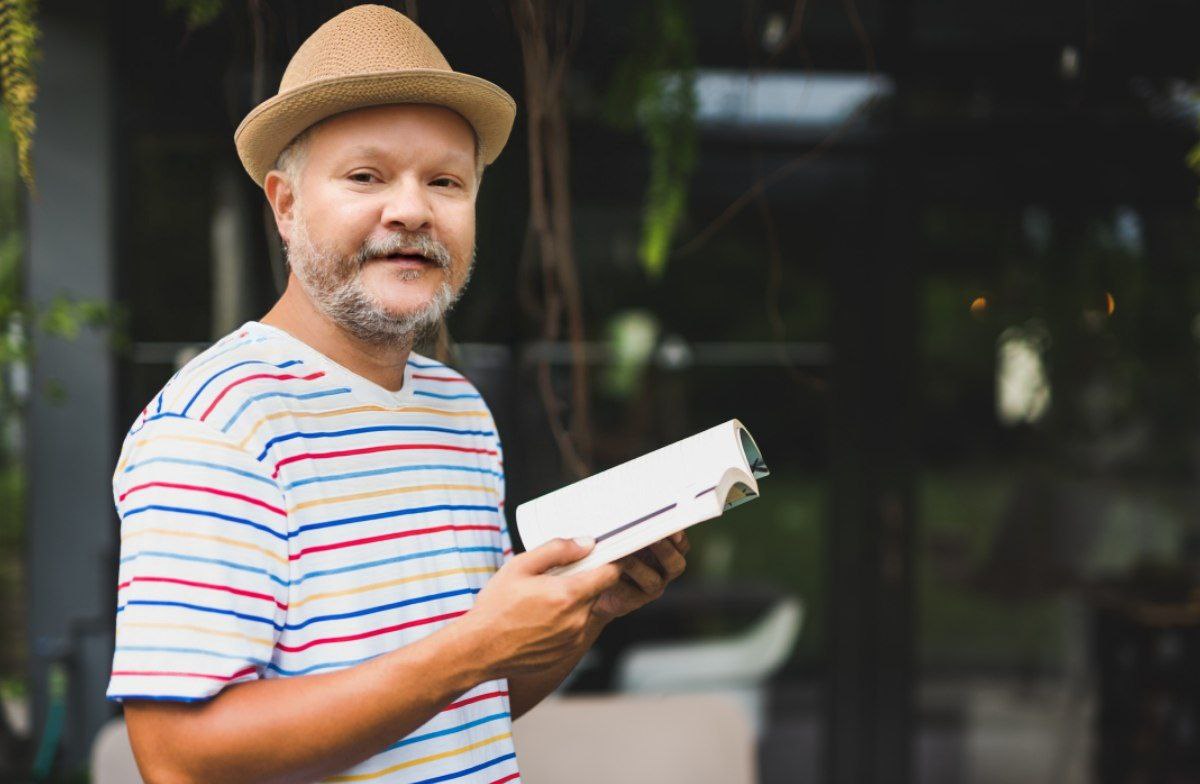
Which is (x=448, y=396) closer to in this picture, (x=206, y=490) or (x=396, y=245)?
(x=396, y=245)

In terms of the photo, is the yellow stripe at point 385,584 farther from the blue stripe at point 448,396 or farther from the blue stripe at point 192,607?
the blue stripe at point 448,396

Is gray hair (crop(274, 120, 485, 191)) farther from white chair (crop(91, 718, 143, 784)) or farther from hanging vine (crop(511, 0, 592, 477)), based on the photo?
white chair (crop(91, 718, 143, 784))

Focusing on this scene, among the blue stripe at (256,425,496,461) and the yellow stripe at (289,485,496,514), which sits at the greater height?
the blue stripe at (256,425,496,461)

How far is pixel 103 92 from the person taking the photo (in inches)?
123

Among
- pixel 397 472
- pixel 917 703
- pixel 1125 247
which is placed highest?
pixel 1125 247

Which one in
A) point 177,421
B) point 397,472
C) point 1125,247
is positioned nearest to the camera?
point 177,421

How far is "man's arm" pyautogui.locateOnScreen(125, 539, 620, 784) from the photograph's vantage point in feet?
3.00

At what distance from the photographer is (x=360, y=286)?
105 centimetres

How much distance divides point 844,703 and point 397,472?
3013 millimetres

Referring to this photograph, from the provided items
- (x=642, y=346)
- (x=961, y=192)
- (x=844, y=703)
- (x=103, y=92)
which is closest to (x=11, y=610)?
(x=103, y=92)

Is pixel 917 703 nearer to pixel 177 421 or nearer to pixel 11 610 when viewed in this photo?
pixel 11 610

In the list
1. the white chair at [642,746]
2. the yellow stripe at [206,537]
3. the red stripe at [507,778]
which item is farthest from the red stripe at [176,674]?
the white chair at [642,746]

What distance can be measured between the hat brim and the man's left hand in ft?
1.53

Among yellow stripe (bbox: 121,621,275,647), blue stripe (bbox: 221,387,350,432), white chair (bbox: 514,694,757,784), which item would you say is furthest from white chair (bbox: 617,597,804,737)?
yellow stripe (bbox: 121,621,275,647)
